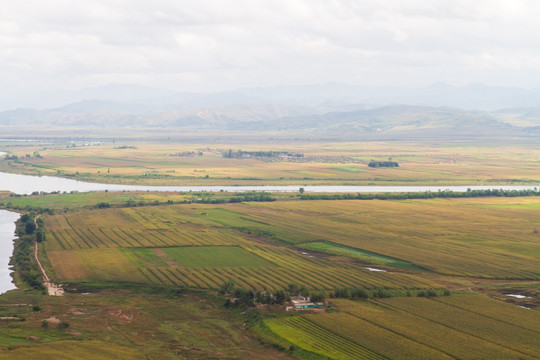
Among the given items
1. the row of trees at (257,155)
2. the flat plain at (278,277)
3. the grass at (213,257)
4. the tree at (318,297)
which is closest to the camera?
the flat plain at (278,277)

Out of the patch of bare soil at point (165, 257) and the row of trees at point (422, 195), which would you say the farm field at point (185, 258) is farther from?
the row of trees at point (422, 195)

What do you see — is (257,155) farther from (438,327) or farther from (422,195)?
(438,327)

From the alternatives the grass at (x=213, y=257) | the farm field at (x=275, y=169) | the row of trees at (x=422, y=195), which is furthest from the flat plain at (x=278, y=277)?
the farm field at (x=275, y=169)

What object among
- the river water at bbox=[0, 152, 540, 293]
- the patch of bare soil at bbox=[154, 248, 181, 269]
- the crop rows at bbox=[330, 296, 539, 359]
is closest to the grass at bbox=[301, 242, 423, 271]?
the crop rows at bbox=[330, 296, 539, 359]

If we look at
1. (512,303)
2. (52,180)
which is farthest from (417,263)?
(52,180)

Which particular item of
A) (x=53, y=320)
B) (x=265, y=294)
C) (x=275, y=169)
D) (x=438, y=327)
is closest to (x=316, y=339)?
(x=438, y=327)
